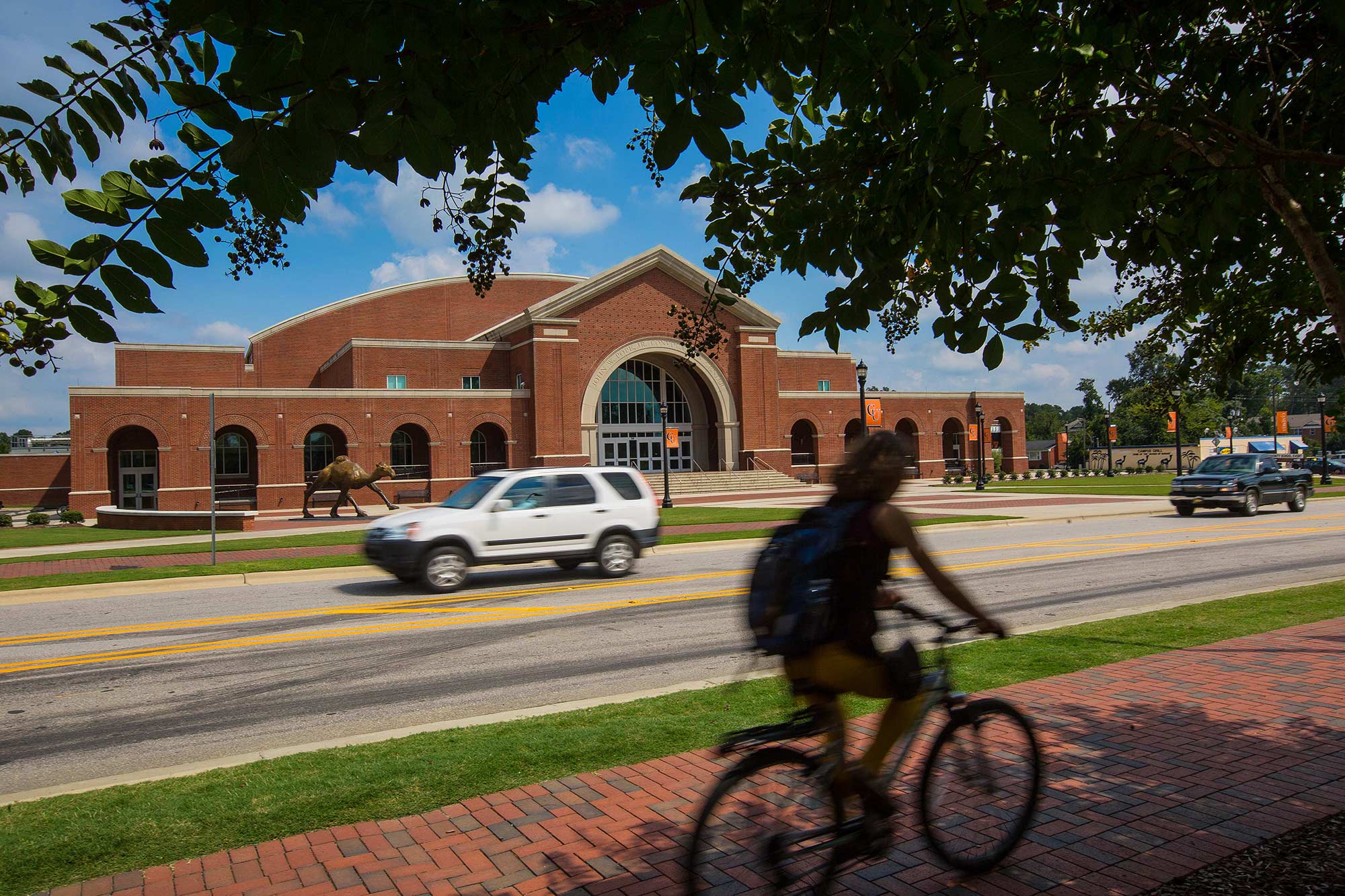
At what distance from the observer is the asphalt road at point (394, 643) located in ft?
21.1

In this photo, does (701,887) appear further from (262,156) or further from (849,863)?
(262,156)

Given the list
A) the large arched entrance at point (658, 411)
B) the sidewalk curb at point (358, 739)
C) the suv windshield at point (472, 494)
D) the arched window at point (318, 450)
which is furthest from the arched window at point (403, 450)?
the sidewalk curb at point (358, 739)

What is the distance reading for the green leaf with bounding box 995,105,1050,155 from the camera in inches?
108

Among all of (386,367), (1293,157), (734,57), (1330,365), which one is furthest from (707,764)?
(386,367)

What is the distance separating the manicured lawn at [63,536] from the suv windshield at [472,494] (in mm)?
13977

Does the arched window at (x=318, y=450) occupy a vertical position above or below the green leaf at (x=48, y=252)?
above

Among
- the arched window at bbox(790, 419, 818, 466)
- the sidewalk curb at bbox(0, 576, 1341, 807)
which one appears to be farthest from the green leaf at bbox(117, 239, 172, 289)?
the arched window at bbox(790, 419, 818, 466)

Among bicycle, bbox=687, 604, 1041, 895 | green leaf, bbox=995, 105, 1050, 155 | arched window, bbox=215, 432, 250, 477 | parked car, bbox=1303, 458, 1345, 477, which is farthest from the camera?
parked car, bbox=1303, 458, 1345, 477

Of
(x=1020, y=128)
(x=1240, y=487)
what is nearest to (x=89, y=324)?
(x=1020, y=128)

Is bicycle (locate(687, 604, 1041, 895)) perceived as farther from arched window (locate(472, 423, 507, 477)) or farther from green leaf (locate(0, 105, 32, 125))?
arched window (locate(472, 423, 507, 477))

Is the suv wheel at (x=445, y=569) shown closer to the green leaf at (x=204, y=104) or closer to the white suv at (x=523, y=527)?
the white suv at (x=523, y=527)

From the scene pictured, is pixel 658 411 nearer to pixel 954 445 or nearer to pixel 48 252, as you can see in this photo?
pixel 954 445

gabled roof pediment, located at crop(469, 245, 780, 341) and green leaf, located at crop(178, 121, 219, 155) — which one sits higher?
gabled roof pediment, located at crop(469, 245, 780, 341)

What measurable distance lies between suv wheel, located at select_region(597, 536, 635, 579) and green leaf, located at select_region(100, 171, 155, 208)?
39.6ft
